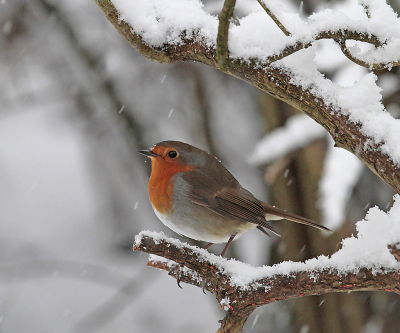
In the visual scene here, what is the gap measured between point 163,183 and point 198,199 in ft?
0.94

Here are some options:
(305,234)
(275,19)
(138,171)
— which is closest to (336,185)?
(305,234)

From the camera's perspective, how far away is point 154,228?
579cm

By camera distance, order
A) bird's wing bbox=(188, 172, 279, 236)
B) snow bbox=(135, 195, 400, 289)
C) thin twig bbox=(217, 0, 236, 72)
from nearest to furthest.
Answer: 1. thin twig bbox=(217, 0, 236, 72)
2. snow bbox=(135, 195, 400, 289)
3. bird's wing bbox=(188, 172, 279, 236)

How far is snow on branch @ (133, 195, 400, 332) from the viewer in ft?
6.35

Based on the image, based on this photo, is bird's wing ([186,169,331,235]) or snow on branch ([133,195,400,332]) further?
bird's wing ([186,169,331,235])

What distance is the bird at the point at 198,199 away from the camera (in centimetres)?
296

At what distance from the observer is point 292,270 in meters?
2.18

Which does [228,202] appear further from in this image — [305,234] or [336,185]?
[305,234]

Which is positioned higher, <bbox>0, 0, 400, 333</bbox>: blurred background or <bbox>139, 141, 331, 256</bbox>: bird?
<bbox>0, 0, 400, 333</bbox>: blurred background

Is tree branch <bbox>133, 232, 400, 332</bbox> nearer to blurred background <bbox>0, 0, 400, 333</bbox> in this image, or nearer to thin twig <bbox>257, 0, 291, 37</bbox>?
thin twig <bbox>257, 0, 291, 37</bbox>

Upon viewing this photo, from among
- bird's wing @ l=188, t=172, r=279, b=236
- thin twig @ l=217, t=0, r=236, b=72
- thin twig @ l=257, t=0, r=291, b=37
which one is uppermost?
bird's wing @ l=188, t=172, r=279, b=236

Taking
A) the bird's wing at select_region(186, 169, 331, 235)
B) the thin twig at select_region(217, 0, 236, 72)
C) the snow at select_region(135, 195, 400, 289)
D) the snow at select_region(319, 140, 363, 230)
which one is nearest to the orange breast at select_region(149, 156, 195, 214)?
the bird's wing at select_region(186, 169, 331, 235)

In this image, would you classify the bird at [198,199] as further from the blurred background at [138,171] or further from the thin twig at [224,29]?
the thin twig at [224,29]

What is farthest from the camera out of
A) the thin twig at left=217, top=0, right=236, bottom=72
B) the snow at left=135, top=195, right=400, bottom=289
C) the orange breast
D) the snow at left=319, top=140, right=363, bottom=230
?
the snow at left=319, top=140, right=363, bottom=230
